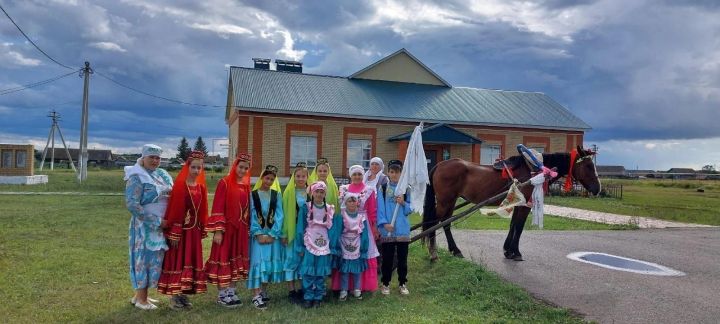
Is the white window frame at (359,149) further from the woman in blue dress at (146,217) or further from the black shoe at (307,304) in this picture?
the woman in blue dress at (146,217)

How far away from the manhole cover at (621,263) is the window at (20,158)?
92.9 ft

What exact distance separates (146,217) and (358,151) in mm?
20989

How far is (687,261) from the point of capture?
8.10 metres

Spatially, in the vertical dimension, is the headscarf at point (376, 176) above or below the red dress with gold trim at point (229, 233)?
above

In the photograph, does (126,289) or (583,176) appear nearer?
(126,289)

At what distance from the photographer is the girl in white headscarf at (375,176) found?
6.05 metres

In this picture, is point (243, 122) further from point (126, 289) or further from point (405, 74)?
point (126, 289)

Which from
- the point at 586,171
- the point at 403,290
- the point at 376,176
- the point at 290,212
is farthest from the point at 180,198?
the point at 586,171

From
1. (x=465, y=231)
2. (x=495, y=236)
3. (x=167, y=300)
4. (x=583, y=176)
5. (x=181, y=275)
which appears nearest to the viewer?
(x=181, y=275)

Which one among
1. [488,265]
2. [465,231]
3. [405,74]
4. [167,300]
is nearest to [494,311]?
[488,265]

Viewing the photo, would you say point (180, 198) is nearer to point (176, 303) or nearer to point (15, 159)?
point (176, 303)

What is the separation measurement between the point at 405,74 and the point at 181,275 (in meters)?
26.1

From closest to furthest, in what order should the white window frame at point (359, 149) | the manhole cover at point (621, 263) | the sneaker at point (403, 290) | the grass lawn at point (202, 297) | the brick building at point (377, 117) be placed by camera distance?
the grass lawn at point (202, 297)
the sneaker at point (403, 290)
the manhole cover at point (621, 263)
the brick building at point (377, 117)
the white window frame at point (359, 149)

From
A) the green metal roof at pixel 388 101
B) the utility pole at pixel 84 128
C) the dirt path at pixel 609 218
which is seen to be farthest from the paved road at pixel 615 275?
the utility pole at pixel 84 128
